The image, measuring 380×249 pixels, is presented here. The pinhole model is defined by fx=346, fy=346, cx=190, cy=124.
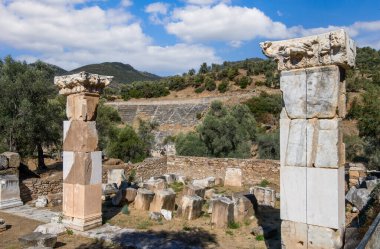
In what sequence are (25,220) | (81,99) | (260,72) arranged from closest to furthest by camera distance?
1. (81,99)
2. (25,220)
3. (260,72)

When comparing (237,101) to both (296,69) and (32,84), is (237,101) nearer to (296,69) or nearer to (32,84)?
(32,84)

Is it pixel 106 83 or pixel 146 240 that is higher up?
pixel 106 83

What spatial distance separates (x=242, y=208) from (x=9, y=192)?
701 cm

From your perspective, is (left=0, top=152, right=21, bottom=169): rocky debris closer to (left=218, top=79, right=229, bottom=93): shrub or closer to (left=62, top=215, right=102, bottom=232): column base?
(left=62, top=215, right=102, bottom=232): column base

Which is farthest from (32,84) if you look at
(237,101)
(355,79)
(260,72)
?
(260,72)

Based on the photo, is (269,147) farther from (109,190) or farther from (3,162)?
(3,162)

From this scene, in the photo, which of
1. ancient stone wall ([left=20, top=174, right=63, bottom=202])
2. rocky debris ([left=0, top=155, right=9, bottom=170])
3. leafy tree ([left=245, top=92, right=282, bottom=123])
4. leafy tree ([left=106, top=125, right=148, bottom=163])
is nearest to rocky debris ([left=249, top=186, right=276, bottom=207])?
ancient stone wall ([left=20, top=174, right=63, bottom=202])

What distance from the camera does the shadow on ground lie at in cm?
693

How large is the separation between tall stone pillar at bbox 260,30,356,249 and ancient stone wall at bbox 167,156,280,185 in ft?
30.3

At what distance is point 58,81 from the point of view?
8547 mm

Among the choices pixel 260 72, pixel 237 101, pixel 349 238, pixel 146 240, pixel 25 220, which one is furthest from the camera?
pixel 260 72

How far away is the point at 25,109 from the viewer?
15109 mm

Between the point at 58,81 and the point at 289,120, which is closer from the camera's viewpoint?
the point at 289,120

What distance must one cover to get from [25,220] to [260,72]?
46547mm
